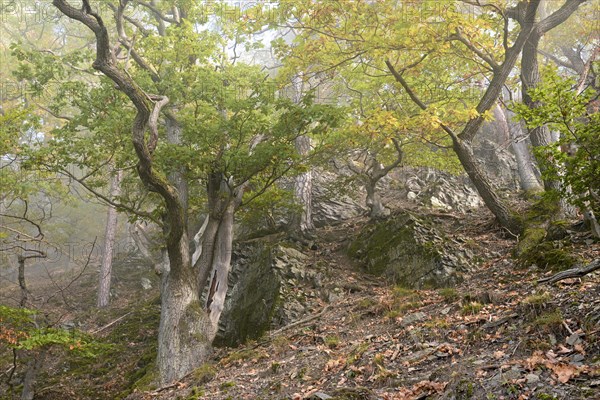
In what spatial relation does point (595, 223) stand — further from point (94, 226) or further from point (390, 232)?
point (94, 226)

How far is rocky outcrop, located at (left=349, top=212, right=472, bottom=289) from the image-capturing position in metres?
9.16

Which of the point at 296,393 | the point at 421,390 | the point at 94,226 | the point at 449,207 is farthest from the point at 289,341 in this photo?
the point at 94,226

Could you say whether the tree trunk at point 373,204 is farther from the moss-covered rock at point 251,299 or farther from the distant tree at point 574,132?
the distant tree at point 574,132

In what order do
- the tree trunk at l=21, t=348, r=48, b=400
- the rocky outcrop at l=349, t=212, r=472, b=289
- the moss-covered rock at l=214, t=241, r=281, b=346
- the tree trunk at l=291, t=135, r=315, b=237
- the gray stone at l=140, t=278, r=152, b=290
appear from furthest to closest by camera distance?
the gray stone at l=140, t=278, r=152, b=290 < the tree trunk at l=291, t=135, r=315, b=237 < the moss-covered rock at l=214, t=241, r=281, b=346 < the rocky outcrop at l=349, t=212, r=472, b=289 < the tree trunk at l=21, t=348, r=48, b=400

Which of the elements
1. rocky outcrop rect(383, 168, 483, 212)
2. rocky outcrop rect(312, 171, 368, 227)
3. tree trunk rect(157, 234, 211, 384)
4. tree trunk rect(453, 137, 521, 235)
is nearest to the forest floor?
tree trunk rect(453, 137, 521, 235)

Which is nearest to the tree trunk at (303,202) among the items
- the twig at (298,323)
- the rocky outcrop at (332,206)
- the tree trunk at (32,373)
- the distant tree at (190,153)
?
the rocky outcrop at (332,206)

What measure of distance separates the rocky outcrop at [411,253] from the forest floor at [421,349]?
1.33 ft

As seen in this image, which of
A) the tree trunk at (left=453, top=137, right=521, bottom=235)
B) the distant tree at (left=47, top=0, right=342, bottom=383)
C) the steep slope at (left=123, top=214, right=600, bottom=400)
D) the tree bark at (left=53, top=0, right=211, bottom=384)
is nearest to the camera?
the steep slope at (left=123, top=214, right=600, bottom=400)

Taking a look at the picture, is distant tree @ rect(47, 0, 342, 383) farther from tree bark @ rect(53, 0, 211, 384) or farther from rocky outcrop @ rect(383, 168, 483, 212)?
rocky outcrop @ rect(383, 168, 483, 212)

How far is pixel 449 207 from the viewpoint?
14750 millimetres

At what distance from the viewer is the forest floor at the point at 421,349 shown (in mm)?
4129

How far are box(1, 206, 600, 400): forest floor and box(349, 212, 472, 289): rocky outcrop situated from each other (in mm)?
407

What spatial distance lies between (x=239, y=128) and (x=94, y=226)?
73.0 feet

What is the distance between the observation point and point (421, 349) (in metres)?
5.75
